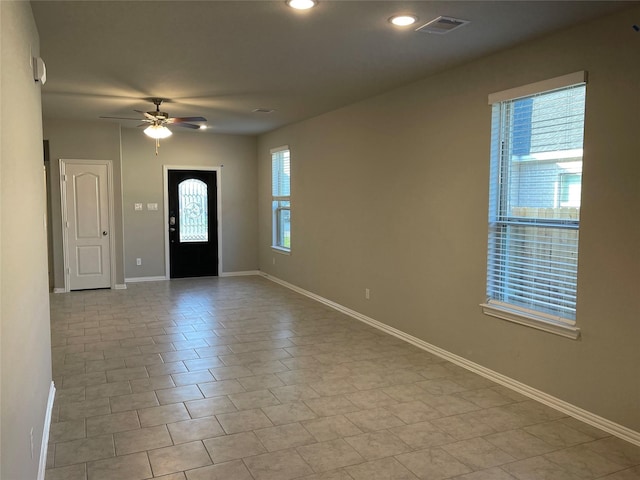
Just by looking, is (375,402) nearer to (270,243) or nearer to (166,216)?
(270,243)

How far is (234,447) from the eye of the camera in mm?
2900

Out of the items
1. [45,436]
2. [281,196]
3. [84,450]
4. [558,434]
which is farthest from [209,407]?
[281,196]

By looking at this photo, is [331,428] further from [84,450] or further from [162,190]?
[162,190]

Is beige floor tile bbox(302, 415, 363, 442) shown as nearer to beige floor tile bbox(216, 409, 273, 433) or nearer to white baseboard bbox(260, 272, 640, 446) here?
beige floor tile bbox(216, 409, 273, 433)

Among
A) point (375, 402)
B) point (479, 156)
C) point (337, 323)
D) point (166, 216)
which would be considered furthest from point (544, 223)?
point (166, 216)

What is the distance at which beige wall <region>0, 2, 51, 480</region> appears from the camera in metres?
1.65

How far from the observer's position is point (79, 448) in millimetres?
2881

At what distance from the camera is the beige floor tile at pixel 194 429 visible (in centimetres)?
302

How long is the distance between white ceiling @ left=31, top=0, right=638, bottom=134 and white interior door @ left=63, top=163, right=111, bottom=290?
2.15 metres

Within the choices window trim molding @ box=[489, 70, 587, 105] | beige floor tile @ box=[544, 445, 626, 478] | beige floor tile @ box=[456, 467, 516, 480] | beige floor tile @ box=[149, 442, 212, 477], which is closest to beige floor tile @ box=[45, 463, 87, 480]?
beige floor tile @ box=[149, 442, 212, 477]

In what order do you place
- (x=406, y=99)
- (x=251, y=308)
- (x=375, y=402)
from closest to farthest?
1. (x=375, y=402)
2. (x=406, y=99)
3. (x=251, y=308)

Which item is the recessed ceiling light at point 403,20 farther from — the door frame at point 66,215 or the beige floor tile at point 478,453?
the door frame at point 66,215

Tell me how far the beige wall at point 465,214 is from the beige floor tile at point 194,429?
2.19 metres

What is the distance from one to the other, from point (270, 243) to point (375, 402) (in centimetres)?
546
